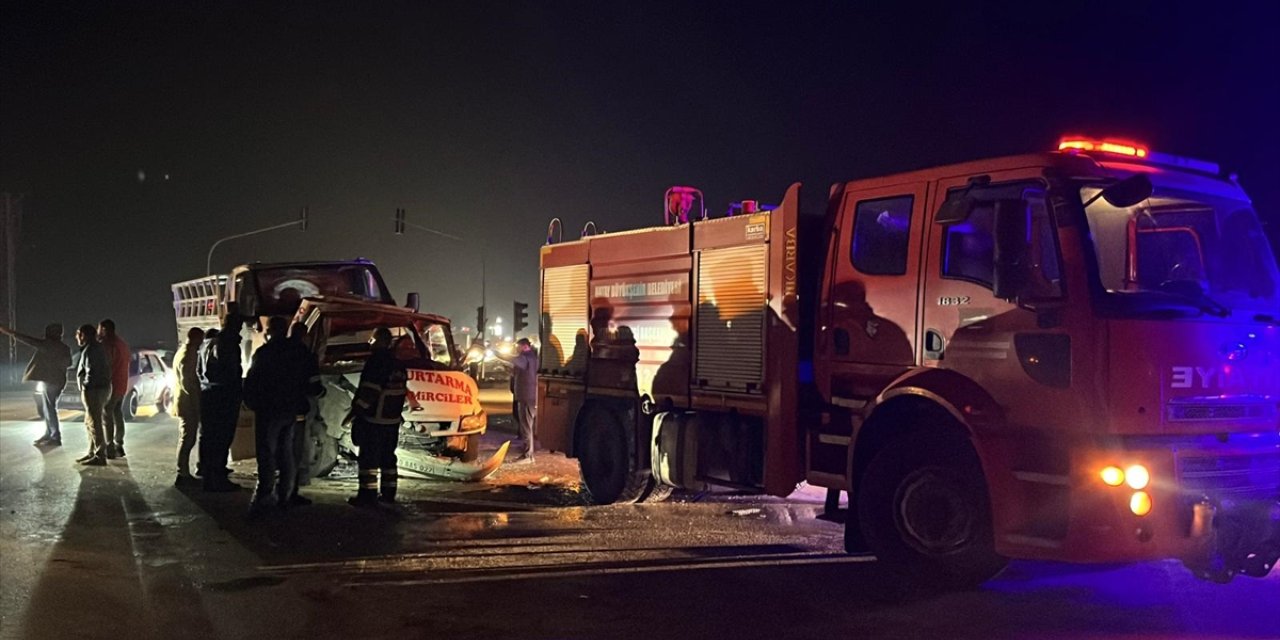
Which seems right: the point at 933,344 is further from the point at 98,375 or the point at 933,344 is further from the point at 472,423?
the point at 98,375

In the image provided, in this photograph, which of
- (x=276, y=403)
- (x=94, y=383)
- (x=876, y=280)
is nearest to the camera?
(x=876, y=280)

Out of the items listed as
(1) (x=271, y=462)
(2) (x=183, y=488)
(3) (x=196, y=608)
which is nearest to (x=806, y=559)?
(3) (x=196, y=608)

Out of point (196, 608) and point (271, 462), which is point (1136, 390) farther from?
point (271, 462)

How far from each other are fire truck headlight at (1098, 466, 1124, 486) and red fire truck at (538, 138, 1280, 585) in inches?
0.6

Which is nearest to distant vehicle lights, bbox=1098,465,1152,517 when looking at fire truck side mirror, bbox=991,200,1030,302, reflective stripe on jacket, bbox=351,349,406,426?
fire truck side mirror, bbox=991,200,1030,302

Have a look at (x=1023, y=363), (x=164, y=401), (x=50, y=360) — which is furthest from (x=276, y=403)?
(x=164, y=401)

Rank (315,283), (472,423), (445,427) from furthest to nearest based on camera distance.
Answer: (315,283) < (472,423) < (445,427)

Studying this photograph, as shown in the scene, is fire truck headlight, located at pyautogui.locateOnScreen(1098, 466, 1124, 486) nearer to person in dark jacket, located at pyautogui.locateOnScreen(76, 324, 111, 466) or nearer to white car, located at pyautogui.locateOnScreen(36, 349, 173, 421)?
person in dark jacket, located at pyautogui.locateOnScreen(76, 324, 111, 466)

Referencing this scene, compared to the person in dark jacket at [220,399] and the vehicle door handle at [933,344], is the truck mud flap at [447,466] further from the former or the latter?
the vehicle door handle at [933,344]

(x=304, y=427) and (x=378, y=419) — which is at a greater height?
(x=378, y=419)

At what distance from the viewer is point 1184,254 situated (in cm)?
620

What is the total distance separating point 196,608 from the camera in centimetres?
613

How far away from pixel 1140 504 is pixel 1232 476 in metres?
0.67

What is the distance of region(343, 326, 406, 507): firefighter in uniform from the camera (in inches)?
379
